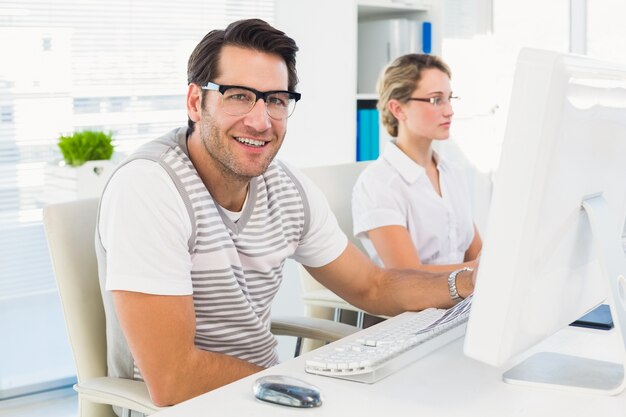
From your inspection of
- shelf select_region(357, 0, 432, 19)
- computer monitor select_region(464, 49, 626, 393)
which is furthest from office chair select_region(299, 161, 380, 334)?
shelf select_region(357, 0, 432, 19)

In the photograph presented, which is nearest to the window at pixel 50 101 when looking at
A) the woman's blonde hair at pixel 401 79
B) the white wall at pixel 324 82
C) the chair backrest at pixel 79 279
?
the white wall at pixel 324 82

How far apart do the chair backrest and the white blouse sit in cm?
96

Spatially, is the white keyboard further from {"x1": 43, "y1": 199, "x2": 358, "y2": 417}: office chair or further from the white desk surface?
{"x1": 43, "y1": 199, "x2": 358, "y2": 417}: office chair

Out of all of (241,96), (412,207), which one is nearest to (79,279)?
(241,96)

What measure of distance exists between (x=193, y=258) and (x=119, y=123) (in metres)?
2.16

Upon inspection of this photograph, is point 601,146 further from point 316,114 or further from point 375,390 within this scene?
point 316,114

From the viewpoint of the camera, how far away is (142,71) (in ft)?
12.2

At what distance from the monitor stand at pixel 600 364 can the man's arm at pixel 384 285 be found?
15.0 inches

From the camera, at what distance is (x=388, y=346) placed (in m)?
1.41

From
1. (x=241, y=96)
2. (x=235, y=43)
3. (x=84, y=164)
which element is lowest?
(x=84, y=164)

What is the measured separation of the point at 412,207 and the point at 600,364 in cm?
124

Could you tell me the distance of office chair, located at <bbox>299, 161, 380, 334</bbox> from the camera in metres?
2.45

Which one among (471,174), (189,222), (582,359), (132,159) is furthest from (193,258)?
(471,174)

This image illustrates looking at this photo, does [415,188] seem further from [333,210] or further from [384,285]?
[384,285]
